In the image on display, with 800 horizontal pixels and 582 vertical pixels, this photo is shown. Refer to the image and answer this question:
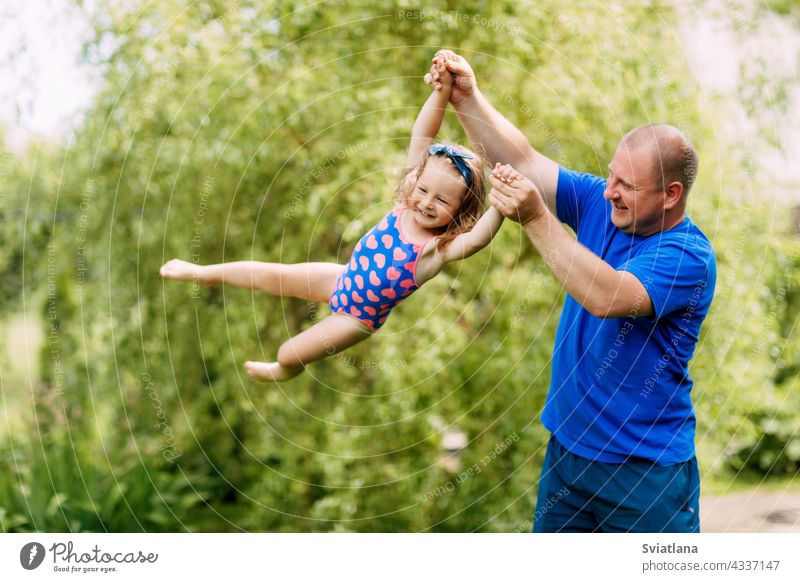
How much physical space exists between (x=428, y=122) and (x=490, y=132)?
18cm

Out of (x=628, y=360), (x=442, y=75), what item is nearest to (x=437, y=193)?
(x=442, y=75)

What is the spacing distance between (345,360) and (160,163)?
135 centimetres

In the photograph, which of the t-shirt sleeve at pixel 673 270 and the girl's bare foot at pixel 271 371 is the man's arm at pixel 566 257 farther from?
the girl's bare foot at pixel 271 371

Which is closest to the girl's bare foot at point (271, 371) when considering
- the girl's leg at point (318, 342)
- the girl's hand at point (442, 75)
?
the girl's leg at point (318, 342)

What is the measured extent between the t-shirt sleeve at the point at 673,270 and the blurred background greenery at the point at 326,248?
4.72 ft

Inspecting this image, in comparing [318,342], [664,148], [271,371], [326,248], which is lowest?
[326,248]

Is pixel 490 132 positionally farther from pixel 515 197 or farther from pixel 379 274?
pixel 379 274

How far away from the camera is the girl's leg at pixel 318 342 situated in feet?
7.64

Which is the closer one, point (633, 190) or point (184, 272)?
point (633, 190)

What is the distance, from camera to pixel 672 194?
2244 millimetres
